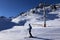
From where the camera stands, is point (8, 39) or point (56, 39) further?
point (8, 39)

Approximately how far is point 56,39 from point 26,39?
133 inches

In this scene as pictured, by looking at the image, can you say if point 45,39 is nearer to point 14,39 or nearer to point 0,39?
point 14,39

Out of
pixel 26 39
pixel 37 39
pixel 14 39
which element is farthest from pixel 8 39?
pixel 37 39

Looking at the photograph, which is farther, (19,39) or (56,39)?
(19,39)

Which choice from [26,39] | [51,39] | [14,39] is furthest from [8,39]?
[51,39]

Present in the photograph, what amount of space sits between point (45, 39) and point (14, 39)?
12.3ft

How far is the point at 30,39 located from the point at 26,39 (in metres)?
0.53

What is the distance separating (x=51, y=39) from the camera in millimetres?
18016

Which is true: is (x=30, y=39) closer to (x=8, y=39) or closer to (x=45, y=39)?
(x=45, y=39)

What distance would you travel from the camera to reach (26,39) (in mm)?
18922

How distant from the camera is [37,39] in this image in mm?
18344

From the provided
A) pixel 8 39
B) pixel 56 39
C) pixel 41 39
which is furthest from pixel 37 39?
pixel 8 39

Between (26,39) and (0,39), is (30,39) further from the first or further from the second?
(0,39)

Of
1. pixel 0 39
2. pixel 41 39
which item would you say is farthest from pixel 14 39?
pixel 41 39
